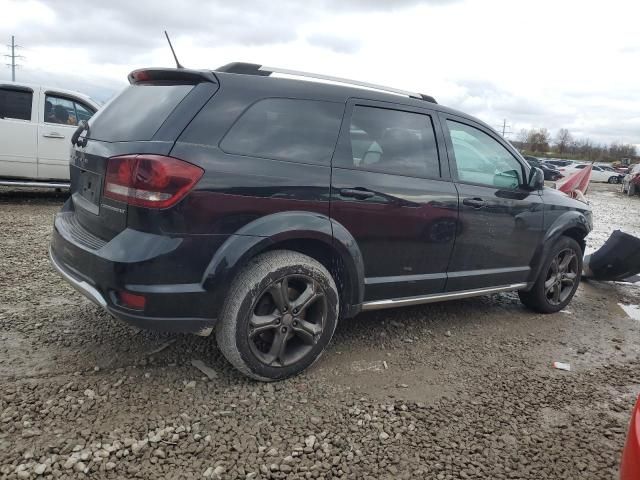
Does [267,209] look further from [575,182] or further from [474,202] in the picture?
[575,182]

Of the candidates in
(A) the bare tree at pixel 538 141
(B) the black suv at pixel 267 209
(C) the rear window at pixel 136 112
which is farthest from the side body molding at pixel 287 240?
(A) the bare tree at pixel 538 141

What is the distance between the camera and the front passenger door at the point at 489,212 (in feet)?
12.6

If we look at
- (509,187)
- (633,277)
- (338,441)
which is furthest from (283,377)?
(633,277)

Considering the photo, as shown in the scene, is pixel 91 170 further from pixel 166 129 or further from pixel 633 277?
pixel 633 277

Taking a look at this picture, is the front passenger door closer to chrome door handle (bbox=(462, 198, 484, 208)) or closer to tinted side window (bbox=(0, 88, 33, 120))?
chrome door handle (bbox=(462, 198, 484, 208))

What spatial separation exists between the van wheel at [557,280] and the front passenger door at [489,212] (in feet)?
0.98

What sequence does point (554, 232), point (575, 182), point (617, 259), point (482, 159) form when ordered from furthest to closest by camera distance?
point (575, 182) → point (617, 259) → point (554, 232) → point (482, 159)

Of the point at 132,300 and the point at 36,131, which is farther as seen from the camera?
the point at 36,131

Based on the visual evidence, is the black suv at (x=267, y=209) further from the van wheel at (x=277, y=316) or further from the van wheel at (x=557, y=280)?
the van wheel at (x=557, y=280)

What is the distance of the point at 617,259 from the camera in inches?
230

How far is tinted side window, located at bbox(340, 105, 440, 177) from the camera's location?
3311 mm

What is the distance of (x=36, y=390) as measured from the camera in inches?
109

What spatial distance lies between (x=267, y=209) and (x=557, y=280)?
3283 millimetres

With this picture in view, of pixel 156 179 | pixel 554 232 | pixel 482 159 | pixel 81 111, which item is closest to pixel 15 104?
pixel 81 111
